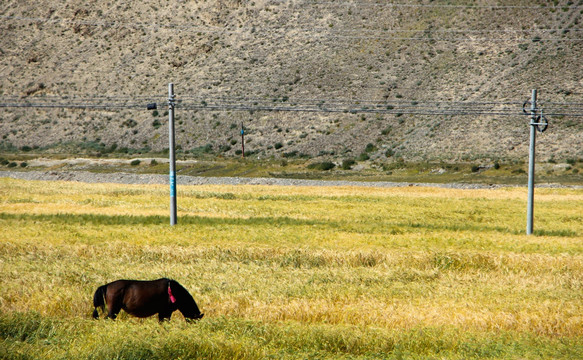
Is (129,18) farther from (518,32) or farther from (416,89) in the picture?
(518,32)

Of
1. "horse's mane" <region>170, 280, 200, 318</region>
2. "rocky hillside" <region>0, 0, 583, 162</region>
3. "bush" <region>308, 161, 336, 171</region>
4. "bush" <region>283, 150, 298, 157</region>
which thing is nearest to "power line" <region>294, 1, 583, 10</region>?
"rocky hillside" <region>0, 0, 583, 162</region>

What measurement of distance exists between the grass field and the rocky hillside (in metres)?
46.3

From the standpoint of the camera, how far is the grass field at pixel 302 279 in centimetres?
1054

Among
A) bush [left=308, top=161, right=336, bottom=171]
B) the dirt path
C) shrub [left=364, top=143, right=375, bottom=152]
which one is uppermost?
shrub [left=364, top=143, right=375, bottom=152]

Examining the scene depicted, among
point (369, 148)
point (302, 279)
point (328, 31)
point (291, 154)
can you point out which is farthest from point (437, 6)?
point (302, 279)

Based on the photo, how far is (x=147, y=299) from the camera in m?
11.9

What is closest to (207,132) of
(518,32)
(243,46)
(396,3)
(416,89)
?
(243,46)

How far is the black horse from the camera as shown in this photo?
11.9 metres

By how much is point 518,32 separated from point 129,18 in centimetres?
6215

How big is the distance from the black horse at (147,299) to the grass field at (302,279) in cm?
32

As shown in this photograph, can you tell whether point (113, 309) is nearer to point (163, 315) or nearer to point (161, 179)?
point (163, 315)

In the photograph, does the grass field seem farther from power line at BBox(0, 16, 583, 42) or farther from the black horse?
power line at BBox(0, 16, 583, 42)

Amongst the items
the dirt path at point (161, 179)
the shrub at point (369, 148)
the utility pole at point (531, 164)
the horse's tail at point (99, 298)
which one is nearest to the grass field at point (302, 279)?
the horse's tail at point (99, 298)

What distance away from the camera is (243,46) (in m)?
102
